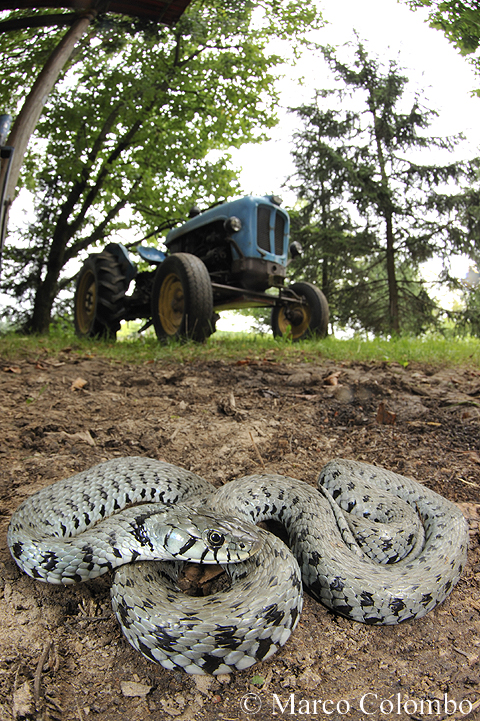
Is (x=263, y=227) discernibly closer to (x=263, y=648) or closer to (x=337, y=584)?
(x=337, y=584)

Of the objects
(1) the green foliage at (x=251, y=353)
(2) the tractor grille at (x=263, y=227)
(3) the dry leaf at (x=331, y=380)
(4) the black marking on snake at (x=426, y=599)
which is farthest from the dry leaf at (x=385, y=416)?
(2) the tractor grille at (x=263, y=227)

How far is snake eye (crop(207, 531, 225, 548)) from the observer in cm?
182

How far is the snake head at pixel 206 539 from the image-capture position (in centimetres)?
181

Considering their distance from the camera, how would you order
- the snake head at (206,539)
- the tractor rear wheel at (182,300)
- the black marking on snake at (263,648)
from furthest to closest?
the tractor rear wheel at (182,300) < the snake head at (206,539) < the black marking on snake at (263,648)

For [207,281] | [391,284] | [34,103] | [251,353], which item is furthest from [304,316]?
[391,284]

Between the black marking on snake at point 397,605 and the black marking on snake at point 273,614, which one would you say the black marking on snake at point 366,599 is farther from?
the black marking on snake at point 273,614

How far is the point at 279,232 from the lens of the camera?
8492mm

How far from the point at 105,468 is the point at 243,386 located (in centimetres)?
226

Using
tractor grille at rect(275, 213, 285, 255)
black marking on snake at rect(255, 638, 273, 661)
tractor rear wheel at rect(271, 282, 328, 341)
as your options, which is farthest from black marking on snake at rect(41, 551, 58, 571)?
tractor grille at rect(275, 213, 285, 255)

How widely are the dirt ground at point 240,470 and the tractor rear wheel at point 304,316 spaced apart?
128 inches

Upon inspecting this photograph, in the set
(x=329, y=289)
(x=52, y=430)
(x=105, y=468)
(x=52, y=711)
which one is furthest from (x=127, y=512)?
(x=329, y=289)

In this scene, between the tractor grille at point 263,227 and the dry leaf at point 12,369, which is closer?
the dry leaf at point 12,369

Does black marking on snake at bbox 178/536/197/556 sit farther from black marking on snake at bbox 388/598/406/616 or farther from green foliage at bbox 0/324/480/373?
green foliage at bbox 0/324/480/373

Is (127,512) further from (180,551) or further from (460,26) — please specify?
(460,26)
